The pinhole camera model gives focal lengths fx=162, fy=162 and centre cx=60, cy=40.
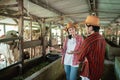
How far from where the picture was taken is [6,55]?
4.86 metres

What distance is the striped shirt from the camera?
2109mm

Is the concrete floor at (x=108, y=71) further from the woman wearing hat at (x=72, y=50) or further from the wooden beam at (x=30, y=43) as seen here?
the wooden beam at (x=30, y=43)

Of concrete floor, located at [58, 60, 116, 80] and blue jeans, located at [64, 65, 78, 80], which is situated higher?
blue jeans, located at [64, 65, 78, 80]

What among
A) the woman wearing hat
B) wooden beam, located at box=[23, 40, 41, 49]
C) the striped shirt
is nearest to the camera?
the striped shirt

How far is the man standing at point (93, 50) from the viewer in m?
2.11

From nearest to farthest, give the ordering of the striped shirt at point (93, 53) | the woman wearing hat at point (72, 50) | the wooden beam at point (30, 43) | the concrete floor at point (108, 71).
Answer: the striped shirt at point (93, 53)
the woman wearing hat at point (72, 50)
the wooden beam at point (30, 43)
the concrete floor at point (108, 71)

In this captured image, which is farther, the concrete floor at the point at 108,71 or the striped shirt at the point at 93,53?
the concrete floor at the point at 108,71

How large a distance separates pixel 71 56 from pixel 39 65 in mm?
2398

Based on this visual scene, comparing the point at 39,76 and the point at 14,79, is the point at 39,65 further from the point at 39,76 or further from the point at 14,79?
the point at 39,76

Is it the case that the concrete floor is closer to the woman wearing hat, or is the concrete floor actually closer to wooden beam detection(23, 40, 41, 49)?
the woman wearing hat

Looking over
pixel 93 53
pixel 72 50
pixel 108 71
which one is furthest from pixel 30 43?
pixel 93 53

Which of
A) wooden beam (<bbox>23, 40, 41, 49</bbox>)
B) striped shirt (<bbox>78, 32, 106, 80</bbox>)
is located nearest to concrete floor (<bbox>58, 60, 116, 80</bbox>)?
wooden beam (<bbox>23, 40, 41, 49</bbox>)

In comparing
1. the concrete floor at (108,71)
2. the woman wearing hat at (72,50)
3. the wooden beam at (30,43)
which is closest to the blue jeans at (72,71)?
the woman wearing hat at (72,50)

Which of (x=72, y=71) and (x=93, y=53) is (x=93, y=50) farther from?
(x=72, y=71)
